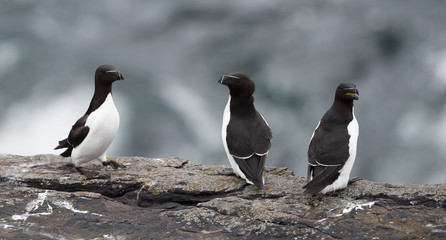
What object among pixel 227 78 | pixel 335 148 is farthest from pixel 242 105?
pixel 335 148

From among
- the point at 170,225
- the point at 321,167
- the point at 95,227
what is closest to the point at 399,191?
the point at 321,167

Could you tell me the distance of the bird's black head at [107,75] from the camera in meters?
7.51

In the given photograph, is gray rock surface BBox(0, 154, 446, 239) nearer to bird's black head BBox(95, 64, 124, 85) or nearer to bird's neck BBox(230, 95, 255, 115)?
bird's neck BBox(230, 95, 255, 115)

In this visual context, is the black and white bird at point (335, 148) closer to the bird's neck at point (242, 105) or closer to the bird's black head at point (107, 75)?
the bird's neck at point (242, 105)

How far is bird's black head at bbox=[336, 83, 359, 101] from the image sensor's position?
689cm

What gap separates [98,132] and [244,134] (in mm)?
1945

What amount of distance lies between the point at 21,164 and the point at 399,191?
5.03 metres

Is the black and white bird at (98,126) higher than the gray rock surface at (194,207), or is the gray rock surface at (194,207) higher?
the black and white bird at (98,126)

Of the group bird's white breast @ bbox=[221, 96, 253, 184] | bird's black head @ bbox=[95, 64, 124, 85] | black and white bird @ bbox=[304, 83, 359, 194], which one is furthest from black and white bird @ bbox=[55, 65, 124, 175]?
black and white bird @ bbox=[304, 83, 359, 194]

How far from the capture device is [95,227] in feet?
19.5

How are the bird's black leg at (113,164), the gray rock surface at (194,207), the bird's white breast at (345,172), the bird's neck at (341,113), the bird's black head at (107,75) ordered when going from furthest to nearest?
the bird's black leg at (113,164)
the bird's black head at (107,75)
the bird's neck at (341,113)
the bird's white breast at (345,172)
the gray rock surface at (194,207)

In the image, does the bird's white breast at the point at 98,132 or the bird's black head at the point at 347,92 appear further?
the bird's white breast at the point at 98,132

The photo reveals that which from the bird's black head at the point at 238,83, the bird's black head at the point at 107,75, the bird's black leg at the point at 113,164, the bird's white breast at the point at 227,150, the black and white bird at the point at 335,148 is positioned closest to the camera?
the black and white bird at the point at 335,148

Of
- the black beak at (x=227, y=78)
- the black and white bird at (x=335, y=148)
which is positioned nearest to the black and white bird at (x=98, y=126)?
the black beak at (x=227, y=78)
